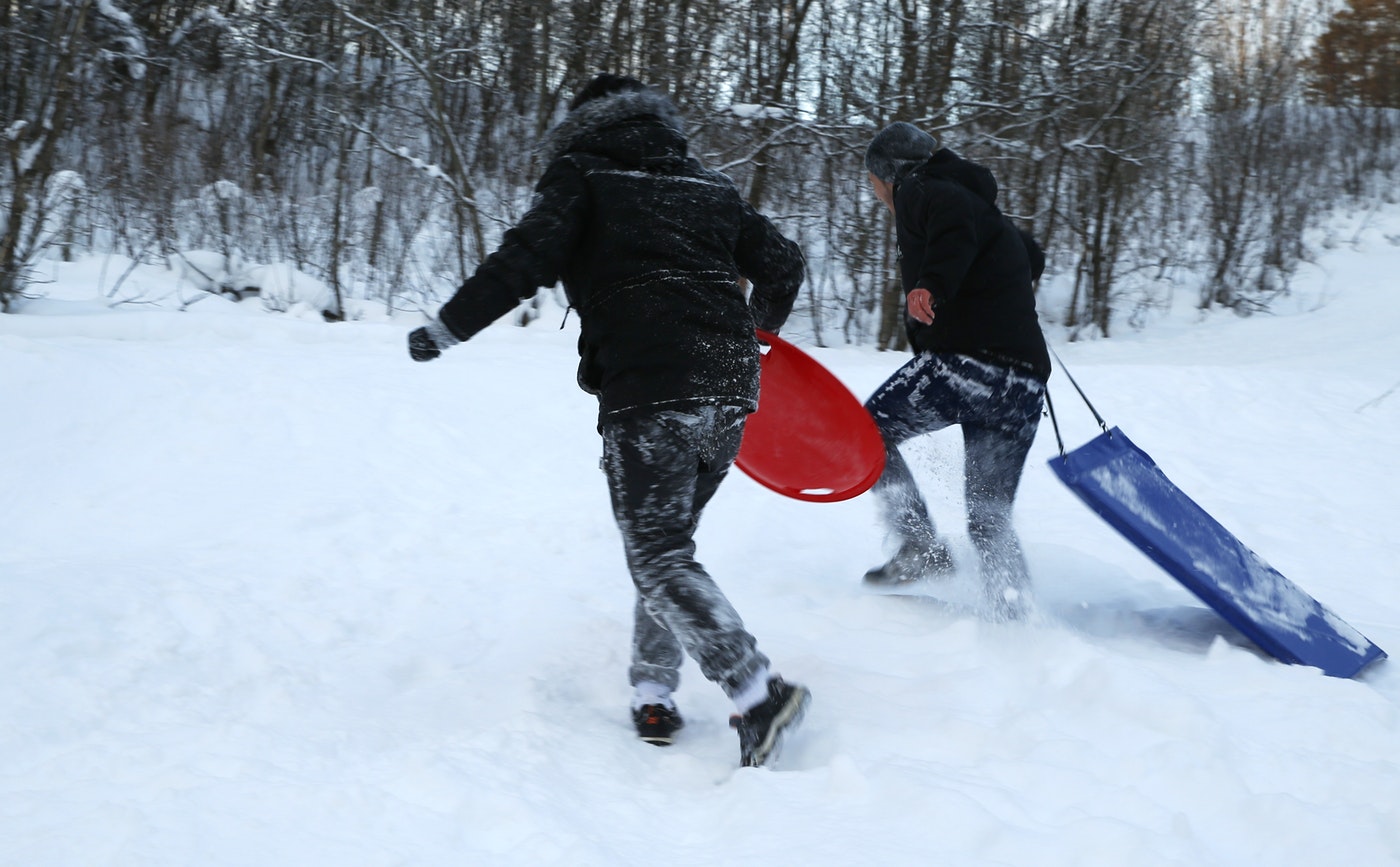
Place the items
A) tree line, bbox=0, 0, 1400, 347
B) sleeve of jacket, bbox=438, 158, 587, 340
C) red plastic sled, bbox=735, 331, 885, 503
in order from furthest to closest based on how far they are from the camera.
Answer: tree line, bbox=0, 0, 1400, 347
red plastic sled, bbox=735, 331, 885, 503
sleeve of jacket, bbox=438, 158, 587, 340

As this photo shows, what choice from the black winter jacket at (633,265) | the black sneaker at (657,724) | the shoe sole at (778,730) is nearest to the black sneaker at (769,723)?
the shoe sole at (778,730)

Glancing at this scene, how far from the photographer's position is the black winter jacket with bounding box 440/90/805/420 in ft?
7.10

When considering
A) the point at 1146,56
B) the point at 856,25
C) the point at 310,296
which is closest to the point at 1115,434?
the point at 310,296

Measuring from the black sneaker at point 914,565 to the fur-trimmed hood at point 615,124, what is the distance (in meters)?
1.70

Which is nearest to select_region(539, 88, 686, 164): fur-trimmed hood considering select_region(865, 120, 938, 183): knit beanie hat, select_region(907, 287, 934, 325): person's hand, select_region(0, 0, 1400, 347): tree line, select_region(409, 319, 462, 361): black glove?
select_region(409, 319, 462, 361): black glove

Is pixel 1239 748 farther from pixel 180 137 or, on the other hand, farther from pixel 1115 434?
pixel 180 137

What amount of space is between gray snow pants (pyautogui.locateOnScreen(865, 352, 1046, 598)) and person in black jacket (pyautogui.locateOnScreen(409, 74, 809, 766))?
1007 mm

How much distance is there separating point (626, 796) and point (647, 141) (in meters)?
1.43

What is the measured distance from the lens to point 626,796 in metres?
2.07

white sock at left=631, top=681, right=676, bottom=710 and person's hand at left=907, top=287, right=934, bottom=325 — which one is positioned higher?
person's hand at left=907, top=287, right=934, bottom=325

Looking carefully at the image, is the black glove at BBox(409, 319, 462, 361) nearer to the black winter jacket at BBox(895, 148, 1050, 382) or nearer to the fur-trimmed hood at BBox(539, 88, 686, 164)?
the fur-trimmed hood at BBox(539, 88, 686, 164)

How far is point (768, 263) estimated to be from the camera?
8.06ft

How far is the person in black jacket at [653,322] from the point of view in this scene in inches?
85.0

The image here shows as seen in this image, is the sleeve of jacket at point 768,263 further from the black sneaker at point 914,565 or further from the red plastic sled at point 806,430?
the black sneaker at point 914,565
